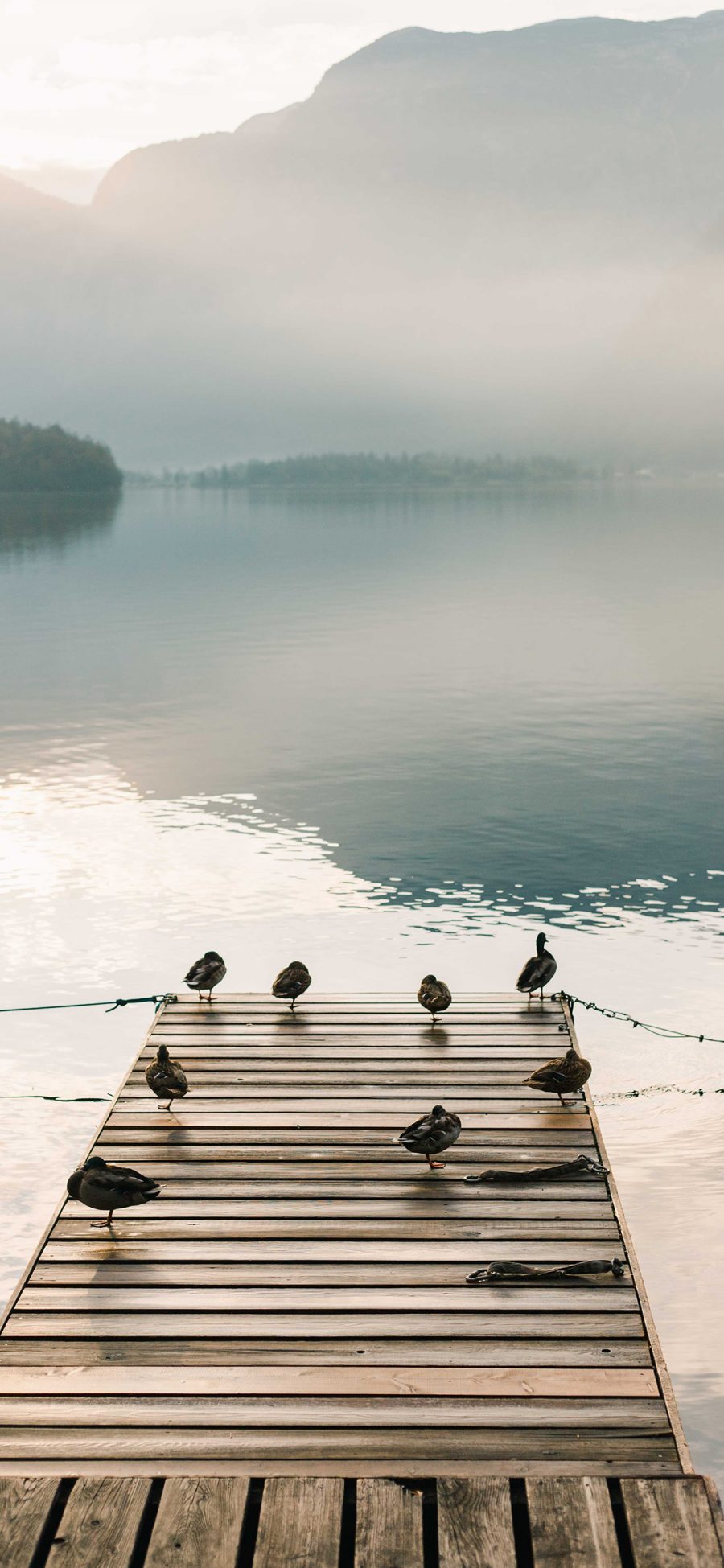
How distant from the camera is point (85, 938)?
25.2 m

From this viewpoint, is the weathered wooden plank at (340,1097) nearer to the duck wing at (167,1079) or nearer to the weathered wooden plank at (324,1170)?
the duck wing at (167,1079)

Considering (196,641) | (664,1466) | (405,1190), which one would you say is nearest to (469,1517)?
(664,1466)

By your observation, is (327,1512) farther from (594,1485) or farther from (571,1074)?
(571,1074)

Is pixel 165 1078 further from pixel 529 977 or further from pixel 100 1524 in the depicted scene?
pixel 100 1524

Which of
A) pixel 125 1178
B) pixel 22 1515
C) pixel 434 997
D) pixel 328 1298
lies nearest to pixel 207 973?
pixel 434 997

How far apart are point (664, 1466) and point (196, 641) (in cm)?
6033

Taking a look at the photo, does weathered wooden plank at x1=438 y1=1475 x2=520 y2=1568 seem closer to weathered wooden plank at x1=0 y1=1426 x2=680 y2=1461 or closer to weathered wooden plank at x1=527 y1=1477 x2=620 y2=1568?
weathered wooden plank at x1=527 y1=1477 x2=620 y2=1568

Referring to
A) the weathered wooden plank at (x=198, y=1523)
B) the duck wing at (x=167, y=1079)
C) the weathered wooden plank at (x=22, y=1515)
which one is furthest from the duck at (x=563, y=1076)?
the weathered wooden plank at (x=22, y=1515)

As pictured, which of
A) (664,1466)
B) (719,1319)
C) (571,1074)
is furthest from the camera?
(571,1074)

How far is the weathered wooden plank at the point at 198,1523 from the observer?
682 centimetres

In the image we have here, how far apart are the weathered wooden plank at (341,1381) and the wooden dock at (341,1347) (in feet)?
0.06

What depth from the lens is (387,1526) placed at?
7.10 meters

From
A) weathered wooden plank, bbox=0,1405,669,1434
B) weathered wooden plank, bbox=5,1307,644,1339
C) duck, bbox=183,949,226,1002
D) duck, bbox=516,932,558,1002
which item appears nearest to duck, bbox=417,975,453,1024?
duck, bbox=516,932,558,1002

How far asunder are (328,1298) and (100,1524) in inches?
129
